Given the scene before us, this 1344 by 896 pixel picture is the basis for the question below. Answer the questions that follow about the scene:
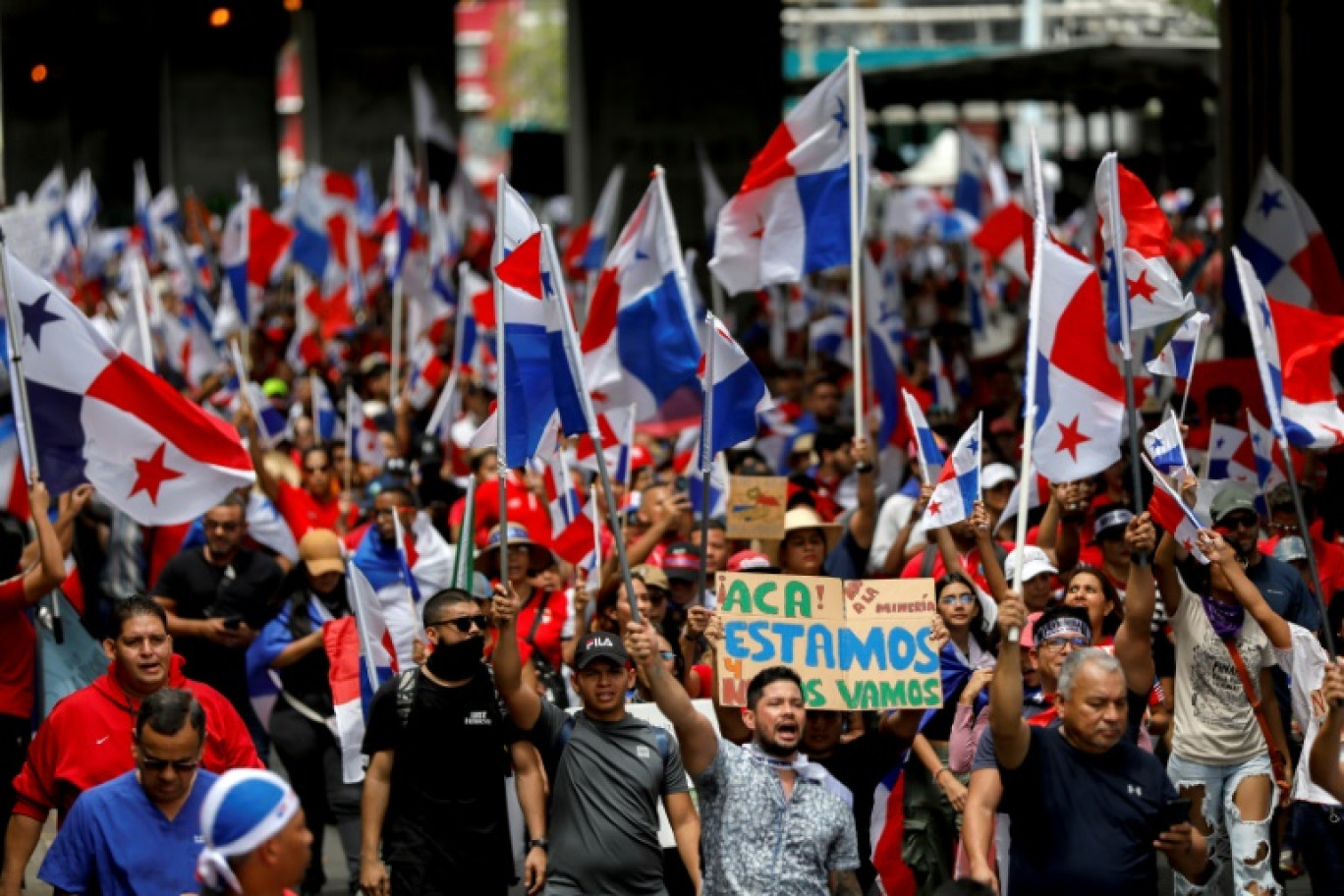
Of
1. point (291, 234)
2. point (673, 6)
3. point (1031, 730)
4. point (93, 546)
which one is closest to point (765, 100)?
point (673, 6)

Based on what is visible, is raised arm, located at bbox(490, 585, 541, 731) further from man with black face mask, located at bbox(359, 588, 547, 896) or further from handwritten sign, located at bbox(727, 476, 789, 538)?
handwritten sign, located at bbox(727, 476, 789, 538)

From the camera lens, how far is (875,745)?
9.80 meters

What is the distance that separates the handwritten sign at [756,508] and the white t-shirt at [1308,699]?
3264 mm

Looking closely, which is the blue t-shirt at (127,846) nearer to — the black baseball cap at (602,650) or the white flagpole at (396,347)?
the black baseball cap at (602,650)

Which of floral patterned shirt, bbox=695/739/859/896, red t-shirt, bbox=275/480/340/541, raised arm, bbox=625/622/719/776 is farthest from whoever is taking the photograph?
red t-shirt, bbox=275/480/340/541

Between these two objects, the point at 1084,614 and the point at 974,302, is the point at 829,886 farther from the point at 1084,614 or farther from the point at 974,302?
the point at 974,302

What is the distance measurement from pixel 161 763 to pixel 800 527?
5320 millimetres

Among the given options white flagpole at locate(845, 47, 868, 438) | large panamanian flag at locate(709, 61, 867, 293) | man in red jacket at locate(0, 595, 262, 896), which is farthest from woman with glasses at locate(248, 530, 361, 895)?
man in red jacket at locate(0, 595, 262, 896)

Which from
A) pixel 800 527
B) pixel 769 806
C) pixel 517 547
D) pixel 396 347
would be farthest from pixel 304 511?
pixel 769 806

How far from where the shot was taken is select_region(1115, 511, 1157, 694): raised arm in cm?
924

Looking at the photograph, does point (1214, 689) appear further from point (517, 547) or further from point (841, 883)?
point (517, 547)

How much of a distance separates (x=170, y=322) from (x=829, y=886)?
1502cm

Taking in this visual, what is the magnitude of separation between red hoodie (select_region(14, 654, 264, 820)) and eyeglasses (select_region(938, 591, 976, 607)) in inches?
107

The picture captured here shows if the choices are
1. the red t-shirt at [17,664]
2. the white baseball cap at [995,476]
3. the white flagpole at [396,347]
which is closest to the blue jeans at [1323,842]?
the white baseball cap at [995,476]
